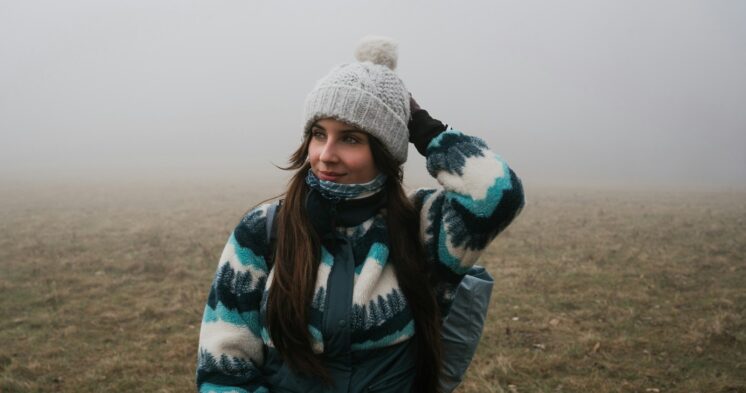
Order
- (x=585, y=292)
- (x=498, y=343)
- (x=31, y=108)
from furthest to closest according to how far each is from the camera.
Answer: (x=31, y=108) < (x=585, y=292) < (x=498, y=343)

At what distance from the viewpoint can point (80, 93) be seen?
13362 cm

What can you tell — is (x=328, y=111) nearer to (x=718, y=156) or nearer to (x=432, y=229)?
(x=432, y=229)

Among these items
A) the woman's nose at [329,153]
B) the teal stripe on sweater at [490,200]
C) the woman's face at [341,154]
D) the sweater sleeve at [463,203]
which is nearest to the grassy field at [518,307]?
the sweater sleeve at [463,203]

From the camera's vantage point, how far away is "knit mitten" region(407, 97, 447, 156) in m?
2.46

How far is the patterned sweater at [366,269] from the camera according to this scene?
7.14ft

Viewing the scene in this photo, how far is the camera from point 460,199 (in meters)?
2.28

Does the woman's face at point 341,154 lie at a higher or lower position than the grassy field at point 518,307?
higher

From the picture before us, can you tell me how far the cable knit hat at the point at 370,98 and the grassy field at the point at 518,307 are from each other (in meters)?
3.66

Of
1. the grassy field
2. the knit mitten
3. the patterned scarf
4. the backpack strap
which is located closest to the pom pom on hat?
the knit mitten

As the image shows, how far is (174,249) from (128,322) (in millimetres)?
4456

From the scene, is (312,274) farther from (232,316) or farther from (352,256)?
(232,316)

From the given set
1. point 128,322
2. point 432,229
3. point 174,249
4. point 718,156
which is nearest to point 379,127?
point 432,229

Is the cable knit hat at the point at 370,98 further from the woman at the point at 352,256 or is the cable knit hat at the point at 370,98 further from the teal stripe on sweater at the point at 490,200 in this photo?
the teal stripe on sweater at the point at 490,200

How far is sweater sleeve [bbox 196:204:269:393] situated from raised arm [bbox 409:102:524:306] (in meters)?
0.80
